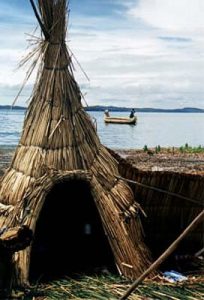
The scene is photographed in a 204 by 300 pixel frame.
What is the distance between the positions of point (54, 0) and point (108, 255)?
2.54 meters

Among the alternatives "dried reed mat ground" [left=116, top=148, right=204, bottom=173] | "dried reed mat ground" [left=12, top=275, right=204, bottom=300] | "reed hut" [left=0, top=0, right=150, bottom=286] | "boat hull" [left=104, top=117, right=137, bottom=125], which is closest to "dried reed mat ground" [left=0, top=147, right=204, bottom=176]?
"dried reed mat ground" [left=116, top=148, right=204, bottom=173]

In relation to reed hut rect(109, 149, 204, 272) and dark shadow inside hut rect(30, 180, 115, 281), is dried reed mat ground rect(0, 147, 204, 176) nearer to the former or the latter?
dark shadow inside hut rect(30, 180, 115, 281)

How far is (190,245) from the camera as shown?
6.57m

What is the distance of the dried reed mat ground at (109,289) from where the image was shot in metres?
5.08

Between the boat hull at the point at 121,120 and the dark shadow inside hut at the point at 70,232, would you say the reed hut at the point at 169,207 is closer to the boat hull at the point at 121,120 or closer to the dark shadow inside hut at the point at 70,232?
the dark shadow inside hut at the point at 70,232

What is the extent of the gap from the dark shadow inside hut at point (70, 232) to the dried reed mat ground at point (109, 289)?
62 centimetres

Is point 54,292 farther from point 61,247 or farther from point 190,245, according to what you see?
point 190,245

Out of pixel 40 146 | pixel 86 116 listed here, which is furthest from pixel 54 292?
pixel 86 116

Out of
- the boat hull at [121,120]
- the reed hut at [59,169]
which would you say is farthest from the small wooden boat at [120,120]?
the reed hut at [59,169]

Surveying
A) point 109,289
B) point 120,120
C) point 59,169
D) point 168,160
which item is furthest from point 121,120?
point 109,289

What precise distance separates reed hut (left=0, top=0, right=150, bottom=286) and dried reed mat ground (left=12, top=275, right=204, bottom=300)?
0.59 ft

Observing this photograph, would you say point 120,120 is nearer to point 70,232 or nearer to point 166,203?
point 70,232

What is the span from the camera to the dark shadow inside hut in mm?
6258

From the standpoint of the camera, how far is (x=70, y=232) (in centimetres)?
666
